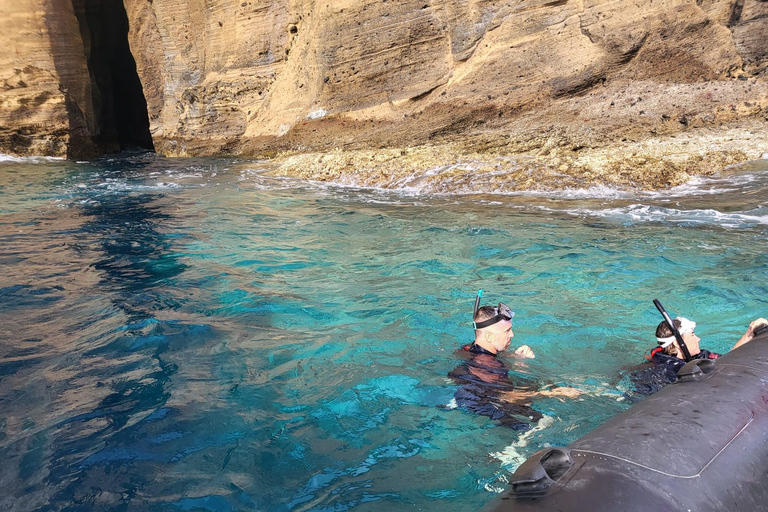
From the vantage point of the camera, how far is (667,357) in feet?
11.5

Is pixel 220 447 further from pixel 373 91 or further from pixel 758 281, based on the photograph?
pixel 373 91

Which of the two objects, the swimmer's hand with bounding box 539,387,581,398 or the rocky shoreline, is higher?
the rocky shoreline

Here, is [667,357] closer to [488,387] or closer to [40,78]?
[488,387]

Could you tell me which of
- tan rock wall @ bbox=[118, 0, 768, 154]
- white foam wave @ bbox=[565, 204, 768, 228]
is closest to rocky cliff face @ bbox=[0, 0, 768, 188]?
tan rock wall @ bbox=[118, 0, 768, 154]

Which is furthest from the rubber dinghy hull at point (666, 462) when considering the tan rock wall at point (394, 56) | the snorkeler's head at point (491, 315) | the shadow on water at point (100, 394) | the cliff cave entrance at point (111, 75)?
the cliff cave entrance at point (111, 75)

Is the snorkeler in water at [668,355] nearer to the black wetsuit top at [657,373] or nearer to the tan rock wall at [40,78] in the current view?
the black wetsuit top at [657,373]

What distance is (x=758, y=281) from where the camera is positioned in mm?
5223

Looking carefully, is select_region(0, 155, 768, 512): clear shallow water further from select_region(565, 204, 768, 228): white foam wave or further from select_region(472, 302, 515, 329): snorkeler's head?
select_region(472, 302, 515, 329): snorkeler's head

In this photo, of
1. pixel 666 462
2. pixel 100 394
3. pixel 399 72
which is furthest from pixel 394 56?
pixel 666 462

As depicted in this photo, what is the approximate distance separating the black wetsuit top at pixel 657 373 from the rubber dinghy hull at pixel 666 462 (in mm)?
1251

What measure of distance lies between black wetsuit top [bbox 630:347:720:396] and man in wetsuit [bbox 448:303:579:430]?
0.38 meters

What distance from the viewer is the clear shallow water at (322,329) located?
2.68 meters

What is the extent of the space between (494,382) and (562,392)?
411mm

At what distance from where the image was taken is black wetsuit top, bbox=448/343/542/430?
123 inches
